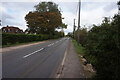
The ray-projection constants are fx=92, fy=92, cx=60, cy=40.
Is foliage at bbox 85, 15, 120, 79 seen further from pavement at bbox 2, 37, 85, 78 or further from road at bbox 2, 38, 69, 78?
road at bbox 2, 38, 69, 78

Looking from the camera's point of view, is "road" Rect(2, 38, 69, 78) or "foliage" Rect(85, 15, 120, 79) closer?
"foliage" Rect(85, 15, 120, 79)

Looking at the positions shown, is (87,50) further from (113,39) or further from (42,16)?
(42,16)

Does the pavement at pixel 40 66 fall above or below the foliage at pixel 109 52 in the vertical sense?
below

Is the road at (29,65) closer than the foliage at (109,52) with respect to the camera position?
No

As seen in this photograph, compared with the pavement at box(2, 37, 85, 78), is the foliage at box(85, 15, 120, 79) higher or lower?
higher

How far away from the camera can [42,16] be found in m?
34.9

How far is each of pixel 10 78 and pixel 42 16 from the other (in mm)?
33150

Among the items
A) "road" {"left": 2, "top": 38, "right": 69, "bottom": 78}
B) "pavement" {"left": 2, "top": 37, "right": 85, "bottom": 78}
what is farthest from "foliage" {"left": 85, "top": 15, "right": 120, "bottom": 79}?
"road" {"left": 2, "top": 38, "right": 69, "bottom": 78}

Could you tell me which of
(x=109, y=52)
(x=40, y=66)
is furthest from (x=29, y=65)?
(x=109, y=52)

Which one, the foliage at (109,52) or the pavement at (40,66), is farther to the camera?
the pavement at (40,66)

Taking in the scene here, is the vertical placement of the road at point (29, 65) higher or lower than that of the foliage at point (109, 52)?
lower

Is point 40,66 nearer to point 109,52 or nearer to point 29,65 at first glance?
point 29,65

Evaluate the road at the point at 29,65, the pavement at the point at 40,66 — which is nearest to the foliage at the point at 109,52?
the pavement at the point at 40,66

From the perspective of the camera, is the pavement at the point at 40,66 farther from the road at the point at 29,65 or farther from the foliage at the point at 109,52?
the foliage at the point at 109,52
